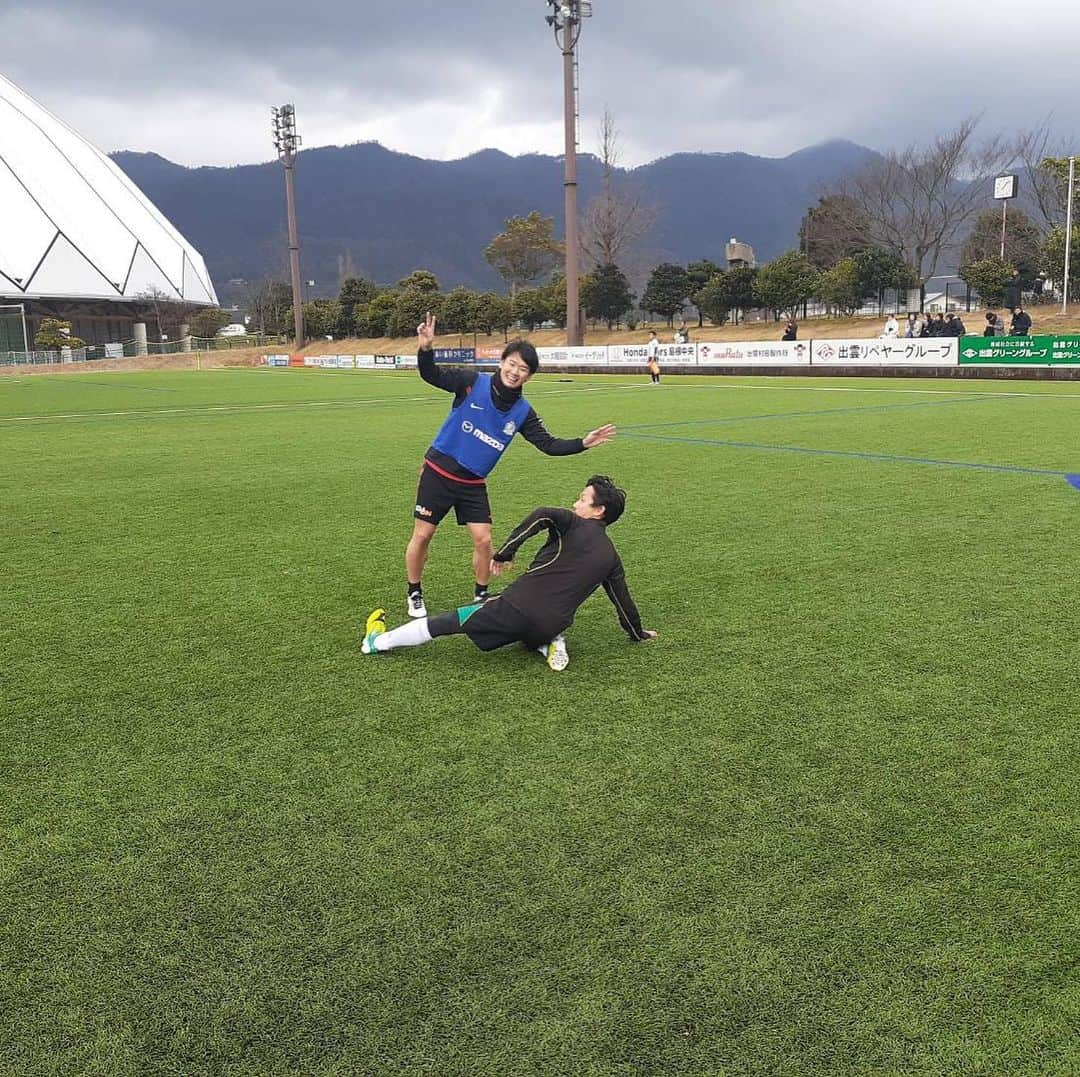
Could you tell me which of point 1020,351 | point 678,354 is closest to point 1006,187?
point 678,354

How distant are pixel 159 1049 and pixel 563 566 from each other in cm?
285

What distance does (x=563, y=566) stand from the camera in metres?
4.73

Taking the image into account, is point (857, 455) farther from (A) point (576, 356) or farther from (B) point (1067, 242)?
(B) point (1067, 242)

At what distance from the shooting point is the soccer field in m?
2.31

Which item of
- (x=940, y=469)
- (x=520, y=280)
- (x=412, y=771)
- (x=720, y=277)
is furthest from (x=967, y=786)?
(x=520, y=280)

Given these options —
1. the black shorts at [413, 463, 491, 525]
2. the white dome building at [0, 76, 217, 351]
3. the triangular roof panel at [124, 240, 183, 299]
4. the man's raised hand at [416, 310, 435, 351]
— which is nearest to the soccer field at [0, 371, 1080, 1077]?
the black shorts at [413, 463, 491, 525]

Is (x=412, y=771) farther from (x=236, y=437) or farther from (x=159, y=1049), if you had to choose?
(x=236, y=437)

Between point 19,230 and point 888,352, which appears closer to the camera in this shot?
point 888,352

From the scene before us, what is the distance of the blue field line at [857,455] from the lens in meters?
10.4

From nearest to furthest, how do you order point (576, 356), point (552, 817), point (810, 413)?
point (552, 817) < point (810, 413) < point (576, 356)

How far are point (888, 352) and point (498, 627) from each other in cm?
2820

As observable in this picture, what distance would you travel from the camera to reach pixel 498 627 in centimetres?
467

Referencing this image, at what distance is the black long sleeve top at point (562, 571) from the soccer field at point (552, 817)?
316 millimetres

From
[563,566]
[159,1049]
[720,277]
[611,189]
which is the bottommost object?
[159,1049]
